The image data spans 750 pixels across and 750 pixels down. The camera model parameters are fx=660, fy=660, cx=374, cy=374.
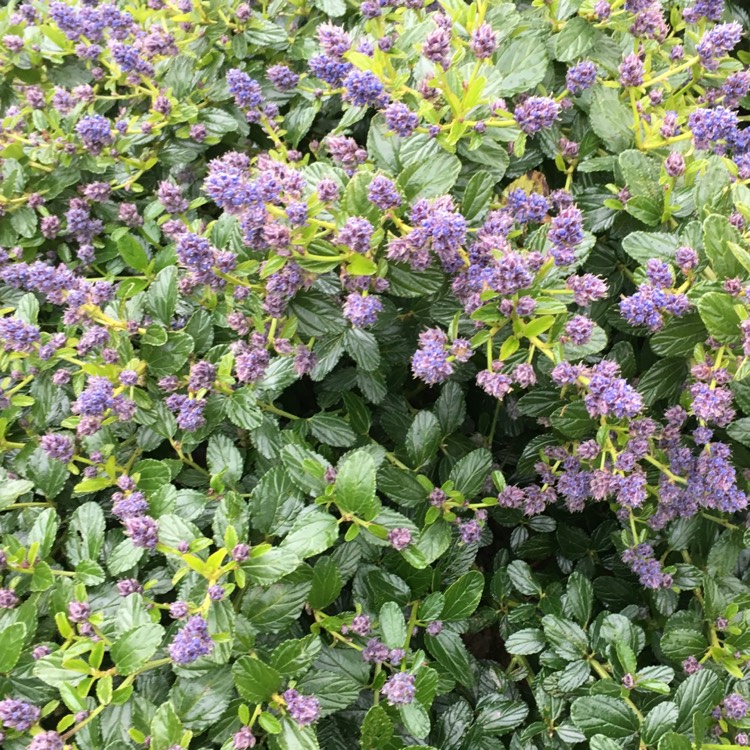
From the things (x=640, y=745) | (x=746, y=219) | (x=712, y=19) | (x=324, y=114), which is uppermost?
(x=712, y=19)

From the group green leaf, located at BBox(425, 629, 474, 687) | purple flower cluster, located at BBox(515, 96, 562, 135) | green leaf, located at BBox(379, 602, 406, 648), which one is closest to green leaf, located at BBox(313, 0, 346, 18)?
purple flower cluster, located at BBox(515, 96, 562, 135)

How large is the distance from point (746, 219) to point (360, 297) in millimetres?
1065

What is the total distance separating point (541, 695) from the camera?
2.03 m

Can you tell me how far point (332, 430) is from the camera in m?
2.15

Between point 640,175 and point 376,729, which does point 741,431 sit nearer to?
point 640,175

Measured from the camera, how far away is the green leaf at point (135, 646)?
1.63m

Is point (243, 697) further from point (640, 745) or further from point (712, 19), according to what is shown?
point (712, 19)

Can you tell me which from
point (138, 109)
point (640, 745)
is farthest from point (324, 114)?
point (640, 745)

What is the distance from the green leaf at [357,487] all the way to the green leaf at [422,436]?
33 centimetres

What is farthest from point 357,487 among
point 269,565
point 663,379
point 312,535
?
point 663,379

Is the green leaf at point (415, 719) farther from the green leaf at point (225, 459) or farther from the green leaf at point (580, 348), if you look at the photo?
the green leaf at point (580, 348)

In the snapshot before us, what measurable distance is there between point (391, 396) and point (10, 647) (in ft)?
4.44

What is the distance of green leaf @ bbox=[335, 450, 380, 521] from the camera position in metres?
1.78

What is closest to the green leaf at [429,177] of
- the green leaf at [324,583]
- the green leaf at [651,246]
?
the green leaf at [651,246]
